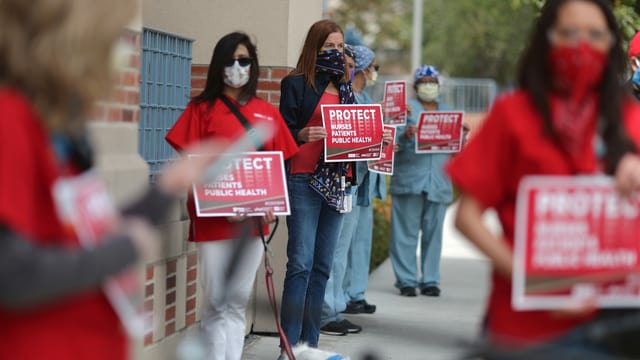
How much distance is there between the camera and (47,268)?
290 centimetres

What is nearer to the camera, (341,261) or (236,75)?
(236,75)

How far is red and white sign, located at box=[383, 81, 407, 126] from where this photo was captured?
10.6 m

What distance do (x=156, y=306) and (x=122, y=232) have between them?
355cm

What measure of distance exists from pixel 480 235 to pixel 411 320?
6.58 metres

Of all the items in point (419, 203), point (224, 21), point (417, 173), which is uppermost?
point (224, 21)

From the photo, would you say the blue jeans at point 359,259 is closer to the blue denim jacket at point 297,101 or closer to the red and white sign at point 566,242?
the blue denim jacket at point 297,101

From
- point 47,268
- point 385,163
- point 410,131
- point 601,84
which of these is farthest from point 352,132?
point 47,268

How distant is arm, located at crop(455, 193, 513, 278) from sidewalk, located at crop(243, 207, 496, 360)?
249 centimetres

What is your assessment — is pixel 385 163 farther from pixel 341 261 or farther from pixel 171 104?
pixel 171 104

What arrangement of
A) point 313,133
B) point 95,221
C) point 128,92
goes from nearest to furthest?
point 95,221, point 128,92, point 313,133

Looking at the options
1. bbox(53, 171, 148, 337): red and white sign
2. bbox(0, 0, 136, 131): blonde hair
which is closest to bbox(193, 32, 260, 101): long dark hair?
bbox(53, 171, 148, 337): red and white sign

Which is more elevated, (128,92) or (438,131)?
(128,92)

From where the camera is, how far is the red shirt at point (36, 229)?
2.90 m

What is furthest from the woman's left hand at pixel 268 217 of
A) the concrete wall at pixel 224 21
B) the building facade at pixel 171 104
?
the concrete wall at pixel 224 21
